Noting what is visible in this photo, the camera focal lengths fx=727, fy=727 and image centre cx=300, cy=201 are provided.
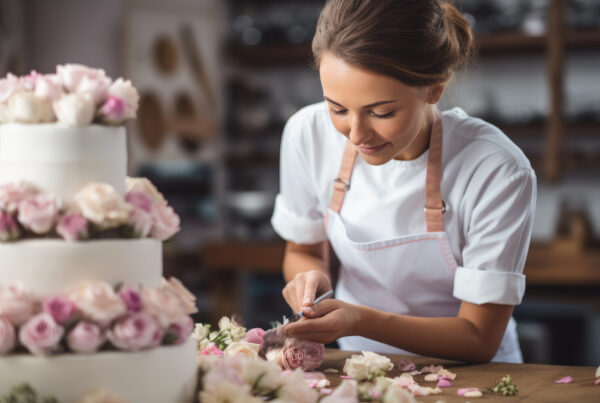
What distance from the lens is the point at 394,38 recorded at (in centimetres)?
132

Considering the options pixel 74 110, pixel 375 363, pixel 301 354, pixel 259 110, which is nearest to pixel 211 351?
pixel 301 354

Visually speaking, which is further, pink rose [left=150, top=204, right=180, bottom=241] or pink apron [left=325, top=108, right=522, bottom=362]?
pink apron [left=325, top=108, right=522, bottom=362]

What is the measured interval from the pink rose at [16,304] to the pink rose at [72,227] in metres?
0.08

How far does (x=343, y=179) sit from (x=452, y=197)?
0.85 feet

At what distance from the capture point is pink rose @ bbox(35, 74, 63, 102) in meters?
0.93

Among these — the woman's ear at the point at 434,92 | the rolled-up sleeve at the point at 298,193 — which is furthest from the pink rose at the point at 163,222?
the rolled-up sleeve at the point at 298,193

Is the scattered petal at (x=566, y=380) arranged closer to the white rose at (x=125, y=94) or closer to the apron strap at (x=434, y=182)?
the apron strap at (x=434, y=182)

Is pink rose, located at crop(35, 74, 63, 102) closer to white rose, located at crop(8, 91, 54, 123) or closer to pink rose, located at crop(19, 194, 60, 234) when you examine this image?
white rose, located at crop(8, 91, 54, 123)

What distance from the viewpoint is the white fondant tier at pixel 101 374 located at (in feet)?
2.84

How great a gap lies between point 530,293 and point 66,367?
3.08 m

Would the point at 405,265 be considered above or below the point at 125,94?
below

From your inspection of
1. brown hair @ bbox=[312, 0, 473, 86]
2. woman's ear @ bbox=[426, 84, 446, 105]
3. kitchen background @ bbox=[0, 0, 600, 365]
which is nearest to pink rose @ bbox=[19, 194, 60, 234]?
brown hair @ bbox=[312, 0, 473, 86]

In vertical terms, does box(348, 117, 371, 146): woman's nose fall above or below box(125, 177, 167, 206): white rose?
above

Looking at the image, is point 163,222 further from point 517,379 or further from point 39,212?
point 517,379
